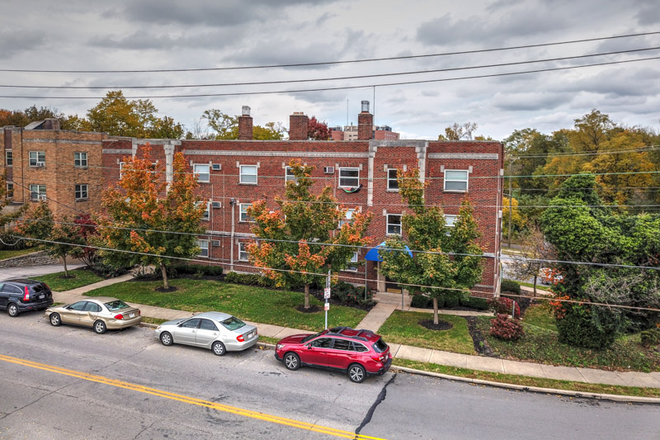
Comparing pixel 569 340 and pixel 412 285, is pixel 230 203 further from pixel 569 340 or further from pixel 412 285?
pixel 569 340

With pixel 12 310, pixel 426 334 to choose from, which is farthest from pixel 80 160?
pixel 426 334

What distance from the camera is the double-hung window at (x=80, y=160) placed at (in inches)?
1534

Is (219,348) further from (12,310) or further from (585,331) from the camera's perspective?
(585,331)

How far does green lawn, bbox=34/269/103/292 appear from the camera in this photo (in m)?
28.2

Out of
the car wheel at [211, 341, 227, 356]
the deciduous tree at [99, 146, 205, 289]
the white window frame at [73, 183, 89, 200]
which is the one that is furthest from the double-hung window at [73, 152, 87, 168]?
the car wheel at [211, 341, 227, 356]

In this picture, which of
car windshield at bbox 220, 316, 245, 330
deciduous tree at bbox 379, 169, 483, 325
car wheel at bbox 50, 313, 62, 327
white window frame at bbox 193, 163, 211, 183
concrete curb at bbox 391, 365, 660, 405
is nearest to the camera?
concrete curb at bbox 391, 365, 660, 405

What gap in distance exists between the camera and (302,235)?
2261 cm

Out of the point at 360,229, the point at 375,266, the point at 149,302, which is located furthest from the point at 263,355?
the point at 375,266

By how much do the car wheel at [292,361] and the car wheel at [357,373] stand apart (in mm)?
2066

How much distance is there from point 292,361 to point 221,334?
3.19 metres

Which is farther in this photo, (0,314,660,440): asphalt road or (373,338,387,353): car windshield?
(373,338,387,353): car windshield

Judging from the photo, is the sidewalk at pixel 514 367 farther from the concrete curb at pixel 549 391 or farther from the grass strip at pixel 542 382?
the concrete curb at pixel 549 391

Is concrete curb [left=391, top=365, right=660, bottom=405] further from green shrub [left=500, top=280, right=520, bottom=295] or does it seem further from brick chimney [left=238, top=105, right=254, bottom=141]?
brick chimney [left=238, top=105, right=254, bottom=141]

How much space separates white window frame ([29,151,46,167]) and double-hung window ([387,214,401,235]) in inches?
1206
